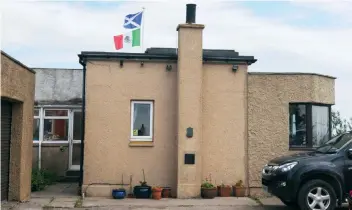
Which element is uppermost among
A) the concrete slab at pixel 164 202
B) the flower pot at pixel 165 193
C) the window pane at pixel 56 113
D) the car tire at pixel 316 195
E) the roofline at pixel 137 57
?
the roofline at pixel 137 57

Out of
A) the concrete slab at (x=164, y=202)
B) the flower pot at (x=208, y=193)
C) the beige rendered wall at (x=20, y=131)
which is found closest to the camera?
the beige rendered wall at (x=20, y=131)

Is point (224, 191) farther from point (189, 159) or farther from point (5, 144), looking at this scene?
point (5, 144)

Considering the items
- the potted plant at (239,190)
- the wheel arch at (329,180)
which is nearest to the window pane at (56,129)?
the potted plant at (239,190)

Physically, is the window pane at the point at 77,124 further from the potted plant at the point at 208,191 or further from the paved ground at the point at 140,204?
the potted plant at the point at 208,191

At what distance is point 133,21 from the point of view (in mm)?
15781

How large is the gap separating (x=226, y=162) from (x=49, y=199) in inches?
200

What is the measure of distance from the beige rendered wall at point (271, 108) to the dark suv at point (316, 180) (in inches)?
128

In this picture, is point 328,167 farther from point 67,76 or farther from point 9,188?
point 67,76

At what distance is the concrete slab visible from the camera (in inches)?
490

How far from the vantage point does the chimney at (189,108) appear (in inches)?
543

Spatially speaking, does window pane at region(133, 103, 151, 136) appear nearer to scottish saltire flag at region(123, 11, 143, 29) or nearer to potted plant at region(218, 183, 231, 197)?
potted plant at region(218, 183, 231, 197)

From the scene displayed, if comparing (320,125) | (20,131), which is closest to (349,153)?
(320,125)

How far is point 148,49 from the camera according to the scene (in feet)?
54.4

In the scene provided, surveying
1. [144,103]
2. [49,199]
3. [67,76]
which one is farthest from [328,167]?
[67,76]
